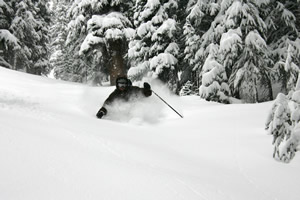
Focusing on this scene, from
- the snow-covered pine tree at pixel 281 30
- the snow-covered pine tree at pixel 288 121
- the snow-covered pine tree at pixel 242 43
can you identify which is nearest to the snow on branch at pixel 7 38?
the snow-covered pine tree at pixel 242 43

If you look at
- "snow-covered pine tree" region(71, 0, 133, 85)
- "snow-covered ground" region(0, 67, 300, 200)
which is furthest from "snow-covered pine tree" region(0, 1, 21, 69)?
"snow-covered ground" region(0, 67, 300, 200)

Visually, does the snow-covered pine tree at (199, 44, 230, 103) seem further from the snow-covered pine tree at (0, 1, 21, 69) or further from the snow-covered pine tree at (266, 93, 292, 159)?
the snow-covered pine tree at (0, 1, 21, 69)

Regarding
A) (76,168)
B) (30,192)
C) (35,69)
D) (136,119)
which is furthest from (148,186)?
(35,69)

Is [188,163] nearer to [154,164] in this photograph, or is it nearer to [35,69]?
[154,164]

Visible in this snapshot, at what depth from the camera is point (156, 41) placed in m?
13.6

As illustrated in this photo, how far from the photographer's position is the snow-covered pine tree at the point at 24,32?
1864 cm

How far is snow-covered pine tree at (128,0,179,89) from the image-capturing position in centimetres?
1300

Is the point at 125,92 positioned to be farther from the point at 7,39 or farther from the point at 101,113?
the point at 7,39

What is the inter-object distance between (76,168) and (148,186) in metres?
0.68

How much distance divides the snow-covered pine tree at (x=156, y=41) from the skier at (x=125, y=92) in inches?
219

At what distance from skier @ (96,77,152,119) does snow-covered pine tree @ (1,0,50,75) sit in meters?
12.5

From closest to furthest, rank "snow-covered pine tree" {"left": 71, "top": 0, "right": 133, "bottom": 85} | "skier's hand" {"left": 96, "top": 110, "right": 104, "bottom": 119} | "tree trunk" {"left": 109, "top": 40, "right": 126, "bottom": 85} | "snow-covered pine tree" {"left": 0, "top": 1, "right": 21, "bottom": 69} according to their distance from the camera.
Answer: "skier's hand" {"left": 96, "top": 110, "right": 104, "bottom": 119} → "snow-covered pine tree" {"left": 71, "top": 0, "right": 133, "bottom": 85} → "tree trunk" {"left": 109, "top": 40, "right": 126, "bottom": 85} → "snow-covered pine tree" {"left": 0, "top": 1, "right": 21, "bottom": 69}

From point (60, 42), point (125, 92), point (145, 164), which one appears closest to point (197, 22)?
point (125, 92)

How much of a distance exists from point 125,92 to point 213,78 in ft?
13.4
